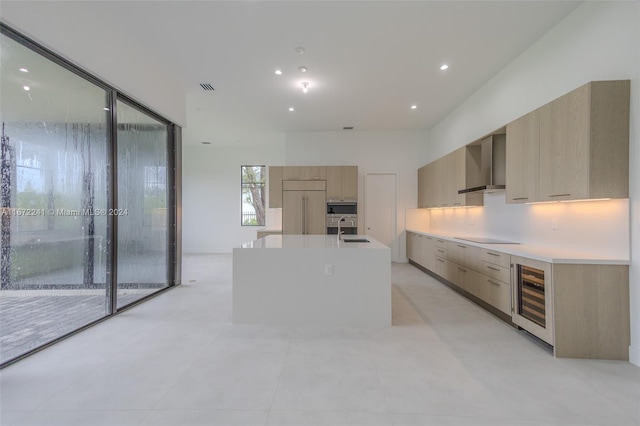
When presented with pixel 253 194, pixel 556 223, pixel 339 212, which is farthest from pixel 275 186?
pixel 556 223

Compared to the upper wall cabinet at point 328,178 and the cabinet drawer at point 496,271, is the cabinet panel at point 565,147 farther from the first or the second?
the upper wall cabinet at point 328,178

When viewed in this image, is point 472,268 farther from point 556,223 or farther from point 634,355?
point 634,355

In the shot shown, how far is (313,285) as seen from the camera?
3.00 m

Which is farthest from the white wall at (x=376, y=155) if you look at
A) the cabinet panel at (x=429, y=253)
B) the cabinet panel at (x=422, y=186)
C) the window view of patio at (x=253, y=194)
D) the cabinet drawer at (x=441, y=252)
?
the window view of patio at (x=253, y=194)

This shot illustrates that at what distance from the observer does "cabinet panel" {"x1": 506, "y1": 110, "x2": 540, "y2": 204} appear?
2832 millimetres

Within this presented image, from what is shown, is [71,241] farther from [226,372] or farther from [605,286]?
[605,286]

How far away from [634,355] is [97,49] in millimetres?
5529

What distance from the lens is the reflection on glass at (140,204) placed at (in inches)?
135

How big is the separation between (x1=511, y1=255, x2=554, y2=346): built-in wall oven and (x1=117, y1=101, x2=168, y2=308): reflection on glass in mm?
4410

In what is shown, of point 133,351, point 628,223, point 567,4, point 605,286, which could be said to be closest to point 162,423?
point 133,351

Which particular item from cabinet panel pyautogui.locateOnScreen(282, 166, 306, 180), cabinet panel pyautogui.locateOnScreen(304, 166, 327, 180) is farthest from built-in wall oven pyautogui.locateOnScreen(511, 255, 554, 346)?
cabinet panel pyautogui.locateOnScreen(282, 166, 306, 180)

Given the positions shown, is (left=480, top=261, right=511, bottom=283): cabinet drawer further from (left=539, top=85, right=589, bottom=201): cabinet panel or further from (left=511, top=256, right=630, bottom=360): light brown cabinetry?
(left=539, top=85, right=589, bottom=201): cabinet panel

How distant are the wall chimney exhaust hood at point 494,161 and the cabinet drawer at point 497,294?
4.01 feet

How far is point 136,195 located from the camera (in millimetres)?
3693
